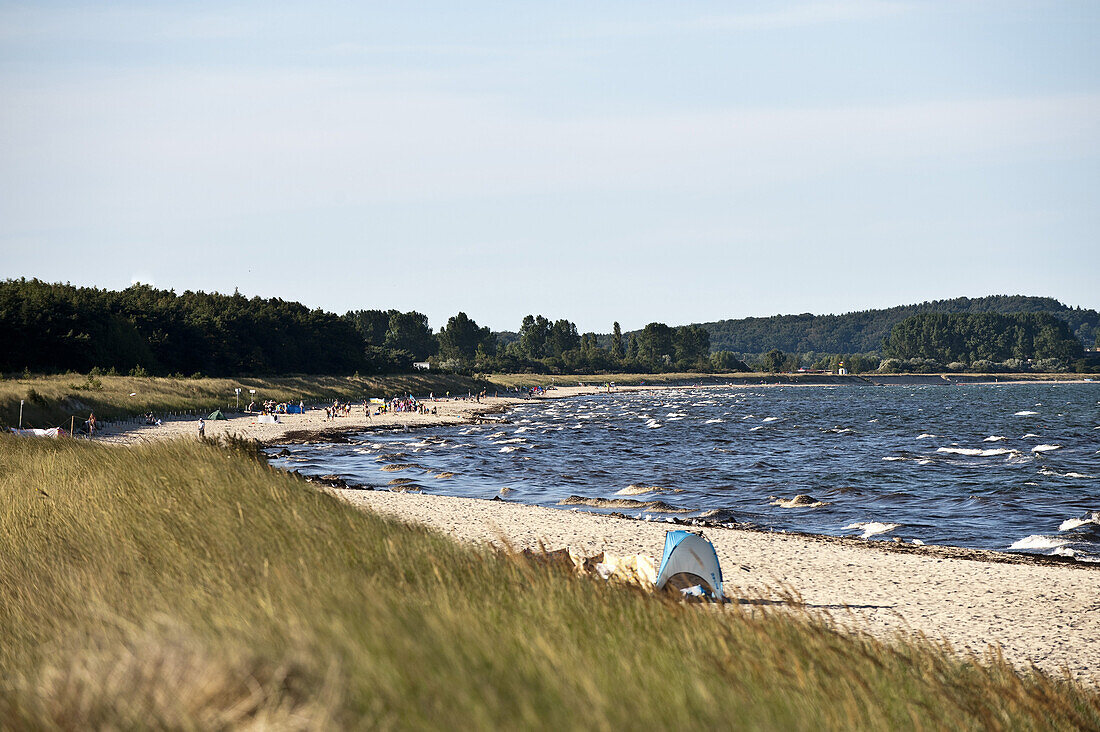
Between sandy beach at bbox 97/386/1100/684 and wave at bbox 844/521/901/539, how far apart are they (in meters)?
1.72

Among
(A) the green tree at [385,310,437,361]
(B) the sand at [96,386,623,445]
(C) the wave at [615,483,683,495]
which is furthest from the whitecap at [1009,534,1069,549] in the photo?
(A) the green tree at [385,310,437,361]

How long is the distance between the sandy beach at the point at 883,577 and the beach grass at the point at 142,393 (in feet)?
78.0

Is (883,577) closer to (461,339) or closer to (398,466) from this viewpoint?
(398,466)

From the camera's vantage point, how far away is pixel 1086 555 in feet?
57.3

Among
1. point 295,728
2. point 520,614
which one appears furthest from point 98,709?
point 520,614

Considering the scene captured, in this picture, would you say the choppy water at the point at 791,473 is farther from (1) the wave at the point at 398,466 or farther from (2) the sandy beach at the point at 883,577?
(2) the sandy beach at the point at 883,577

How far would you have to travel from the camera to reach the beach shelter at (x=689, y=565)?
1138 centimetres

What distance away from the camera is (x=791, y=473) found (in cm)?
3341

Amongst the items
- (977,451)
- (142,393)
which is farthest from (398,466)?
(977,451)

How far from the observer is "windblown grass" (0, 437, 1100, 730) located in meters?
2.86

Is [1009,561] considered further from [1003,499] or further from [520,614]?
[520,614]

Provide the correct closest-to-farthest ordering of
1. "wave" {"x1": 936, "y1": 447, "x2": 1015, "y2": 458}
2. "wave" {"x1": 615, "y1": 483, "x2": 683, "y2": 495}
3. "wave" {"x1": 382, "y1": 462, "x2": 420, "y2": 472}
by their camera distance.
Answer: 1. "wave" {"x1": 615, "y1": 483, "x2": 683, "y2": 495}
2. "wave" {"x1": 382, "y1": 462, "x2": 420, "y2": 472}
3. "wave" {"x1": 936, "y1": 447, "x2": 1015, "y2": 458}

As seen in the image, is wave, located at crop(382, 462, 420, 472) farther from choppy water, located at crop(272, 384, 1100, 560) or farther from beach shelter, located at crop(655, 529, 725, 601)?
beach shelter, located at crop(655, 529, 725, 601)

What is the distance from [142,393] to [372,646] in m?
55.1
